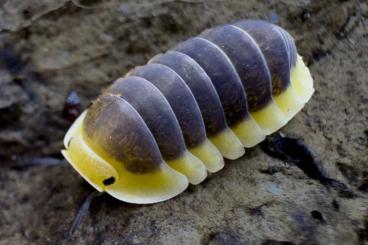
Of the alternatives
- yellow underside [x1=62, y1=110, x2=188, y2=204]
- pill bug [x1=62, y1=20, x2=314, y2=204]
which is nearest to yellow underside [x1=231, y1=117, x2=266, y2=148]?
pill bug [x1=62, y1=20, x2=314, y2=204]

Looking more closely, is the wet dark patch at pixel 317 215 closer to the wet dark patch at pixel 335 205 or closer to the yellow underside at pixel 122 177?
the wet dark patch at pixel 335 205

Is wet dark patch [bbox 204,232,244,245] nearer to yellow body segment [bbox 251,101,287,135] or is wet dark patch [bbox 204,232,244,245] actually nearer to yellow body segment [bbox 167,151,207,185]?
yellow body segment [bbox 167,151,207,185]

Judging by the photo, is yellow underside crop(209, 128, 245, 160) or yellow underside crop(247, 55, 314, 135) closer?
yellow underside crop(209, 128, 245, 160)

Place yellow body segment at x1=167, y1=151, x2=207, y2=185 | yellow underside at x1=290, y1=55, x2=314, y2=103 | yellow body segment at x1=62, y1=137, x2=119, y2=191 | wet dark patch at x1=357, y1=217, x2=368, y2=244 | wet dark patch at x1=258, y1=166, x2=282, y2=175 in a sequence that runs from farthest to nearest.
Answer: yellow underside at x1=290, y1=55, x2=314, y2=103
wet dark patch at x1=258, y1=166, x2=282, y2=175
yellow body segment at x1=167, y1=151, x2=207, y2=185
yellow body segment at x1=62, y1=137, x2=119, y2=191
wet dark patch at x1=357, y1=217, x2=368, y2=244

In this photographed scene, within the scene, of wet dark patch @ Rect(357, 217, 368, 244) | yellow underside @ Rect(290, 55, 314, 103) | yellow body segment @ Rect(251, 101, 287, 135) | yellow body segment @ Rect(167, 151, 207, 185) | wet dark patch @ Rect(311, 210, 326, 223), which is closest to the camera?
wet dark patch @ Rect(357, 217, 368, 244)

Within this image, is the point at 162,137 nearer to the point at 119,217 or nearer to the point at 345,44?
the point at 119,217

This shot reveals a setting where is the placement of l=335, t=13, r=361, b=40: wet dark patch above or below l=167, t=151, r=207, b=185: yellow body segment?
above

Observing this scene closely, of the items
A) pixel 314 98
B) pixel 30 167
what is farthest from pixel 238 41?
pixel 30 167
